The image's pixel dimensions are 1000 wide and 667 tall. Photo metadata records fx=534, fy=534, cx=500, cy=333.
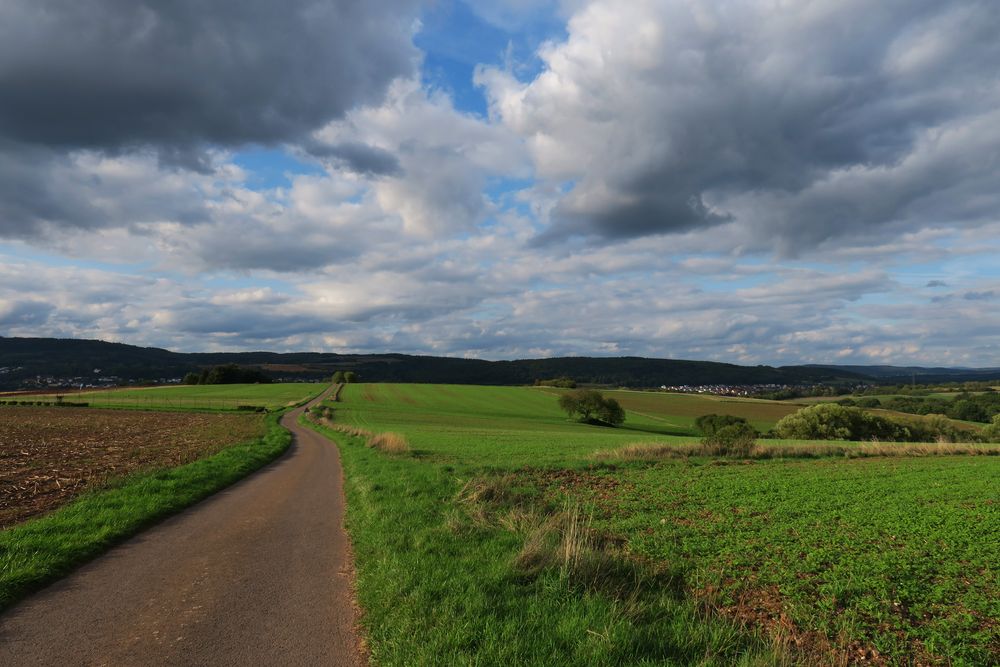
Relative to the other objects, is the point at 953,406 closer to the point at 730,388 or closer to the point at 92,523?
the point at 730,388

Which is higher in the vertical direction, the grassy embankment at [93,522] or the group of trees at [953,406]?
the grassy embankment at [93,522]

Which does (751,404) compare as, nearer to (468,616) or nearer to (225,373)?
(468,616)

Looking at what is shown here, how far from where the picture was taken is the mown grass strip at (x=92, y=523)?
8203mm

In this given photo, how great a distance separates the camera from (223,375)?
152625 millimetres

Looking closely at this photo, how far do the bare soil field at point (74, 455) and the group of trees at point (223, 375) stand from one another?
118 metres

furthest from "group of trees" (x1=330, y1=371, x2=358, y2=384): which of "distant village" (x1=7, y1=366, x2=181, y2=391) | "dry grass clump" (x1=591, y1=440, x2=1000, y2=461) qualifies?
"dry grass clump" (x1=591, y1=440, x2=1000, y2=461)

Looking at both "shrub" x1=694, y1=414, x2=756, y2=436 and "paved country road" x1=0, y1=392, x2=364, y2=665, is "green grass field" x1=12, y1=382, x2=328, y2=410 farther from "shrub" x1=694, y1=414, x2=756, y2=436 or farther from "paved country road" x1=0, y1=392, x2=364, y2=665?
"paved country road" x1=0, y1=392, x2=364, y2=665

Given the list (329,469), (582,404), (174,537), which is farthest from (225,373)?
(174,537)

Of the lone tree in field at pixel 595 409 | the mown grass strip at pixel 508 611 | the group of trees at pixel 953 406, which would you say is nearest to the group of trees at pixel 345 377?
the lone tree in field at pixel 595 409

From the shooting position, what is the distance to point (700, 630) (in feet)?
21.0

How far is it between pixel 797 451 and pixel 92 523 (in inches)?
1155

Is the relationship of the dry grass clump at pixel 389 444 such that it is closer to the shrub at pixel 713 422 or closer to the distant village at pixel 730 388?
the shrub at pixel 713 422

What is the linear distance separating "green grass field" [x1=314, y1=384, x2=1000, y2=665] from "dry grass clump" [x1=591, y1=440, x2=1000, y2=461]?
7.08 metres

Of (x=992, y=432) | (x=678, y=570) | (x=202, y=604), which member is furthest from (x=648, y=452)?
(x=992, y=432)
